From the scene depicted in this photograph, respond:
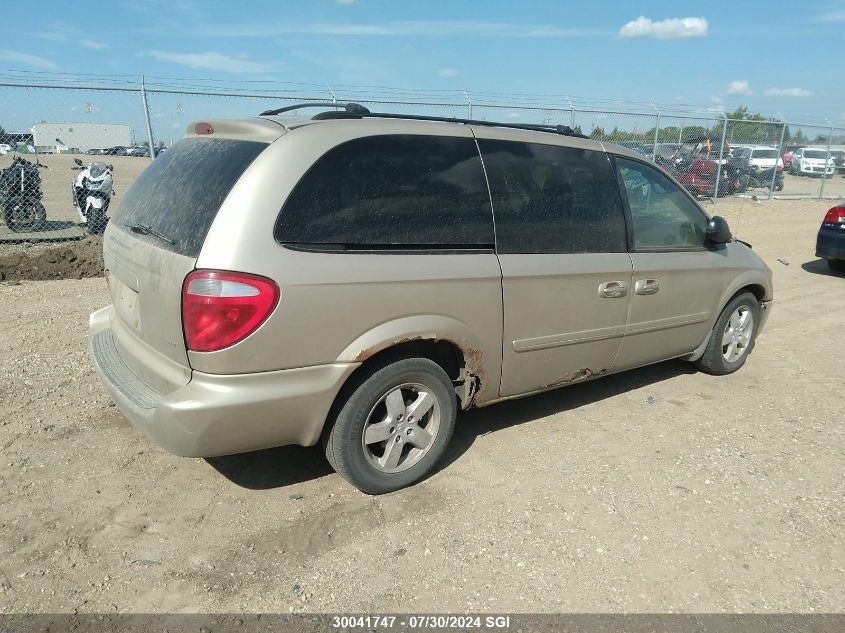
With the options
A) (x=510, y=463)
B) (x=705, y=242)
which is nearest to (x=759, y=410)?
(x=705, y=242)

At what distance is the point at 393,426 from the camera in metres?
3.21

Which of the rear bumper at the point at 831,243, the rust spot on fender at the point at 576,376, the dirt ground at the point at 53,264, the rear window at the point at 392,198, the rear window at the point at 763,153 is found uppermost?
the rear window at the point at 763,153

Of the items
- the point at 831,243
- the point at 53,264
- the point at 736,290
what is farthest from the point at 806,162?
the point at 53,264

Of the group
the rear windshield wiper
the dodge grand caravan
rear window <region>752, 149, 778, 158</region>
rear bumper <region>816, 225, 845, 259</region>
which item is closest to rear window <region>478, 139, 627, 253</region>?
the dodge grand caravan

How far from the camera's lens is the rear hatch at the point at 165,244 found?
108 inches

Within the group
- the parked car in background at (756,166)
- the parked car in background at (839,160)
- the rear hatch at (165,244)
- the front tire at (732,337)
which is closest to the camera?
the rear hatch at (165,244)

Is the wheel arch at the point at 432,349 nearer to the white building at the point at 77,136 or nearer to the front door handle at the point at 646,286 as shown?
the front door handle at the point at 646,286

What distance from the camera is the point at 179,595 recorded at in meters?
2.55

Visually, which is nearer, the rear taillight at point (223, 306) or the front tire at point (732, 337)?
the rear taillight at point (223, 306)

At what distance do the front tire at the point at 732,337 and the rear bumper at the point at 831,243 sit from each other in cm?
510

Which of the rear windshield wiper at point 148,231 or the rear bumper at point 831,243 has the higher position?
the rear windshield wiper at point 148,231

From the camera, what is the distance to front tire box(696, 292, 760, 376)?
16.4 feet

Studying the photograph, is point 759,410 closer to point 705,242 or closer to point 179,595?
point 705,242

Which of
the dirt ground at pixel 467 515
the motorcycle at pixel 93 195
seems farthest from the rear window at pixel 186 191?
the motorcycle at pixel 93 195
